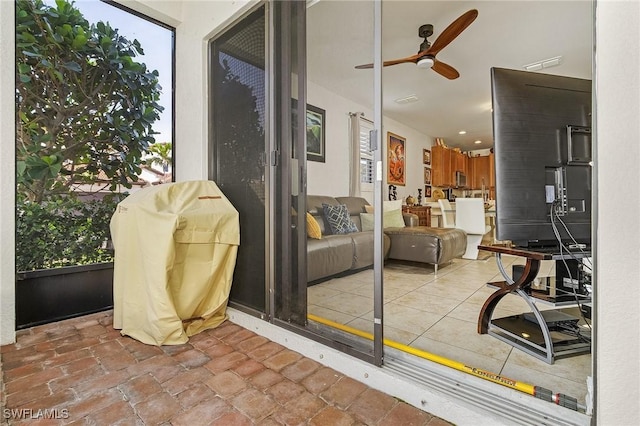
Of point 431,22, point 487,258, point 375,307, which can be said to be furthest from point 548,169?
point 487,258

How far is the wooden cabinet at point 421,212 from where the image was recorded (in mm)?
6113

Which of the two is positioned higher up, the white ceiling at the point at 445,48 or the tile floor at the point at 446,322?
the white ceiling at the point at 445,48

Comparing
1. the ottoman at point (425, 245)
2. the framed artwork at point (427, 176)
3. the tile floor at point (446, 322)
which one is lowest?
the tile floor at point (446, 322)

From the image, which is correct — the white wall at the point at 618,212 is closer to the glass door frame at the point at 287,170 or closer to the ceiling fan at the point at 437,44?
the glass door frame at the point at 287,170

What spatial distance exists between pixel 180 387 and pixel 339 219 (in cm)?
127

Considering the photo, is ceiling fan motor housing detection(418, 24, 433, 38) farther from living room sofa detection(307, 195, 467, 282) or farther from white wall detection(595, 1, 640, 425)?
white wall detection(595, 1, 640, 425)

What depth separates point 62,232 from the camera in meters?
2.34

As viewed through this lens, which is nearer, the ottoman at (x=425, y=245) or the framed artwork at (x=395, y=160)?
the ottoman at (x=425, y=245)

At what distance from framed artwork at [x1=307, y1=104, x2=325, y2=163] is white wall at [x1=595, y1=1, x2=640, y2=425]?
125 cm

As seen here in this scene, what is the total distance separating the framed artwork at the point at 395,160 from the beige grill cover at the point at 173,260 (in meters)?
4.57

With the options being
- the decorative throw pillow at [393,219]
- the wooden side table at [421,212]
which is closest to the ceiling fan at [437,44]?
the decorative throw pillow at [393,219]

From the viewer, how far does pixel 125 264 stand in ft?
6.58

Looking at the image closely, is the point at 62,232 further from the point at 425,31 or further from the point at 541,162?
the point at 425,31

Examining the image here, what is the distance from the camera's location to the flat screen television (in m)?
1.48
